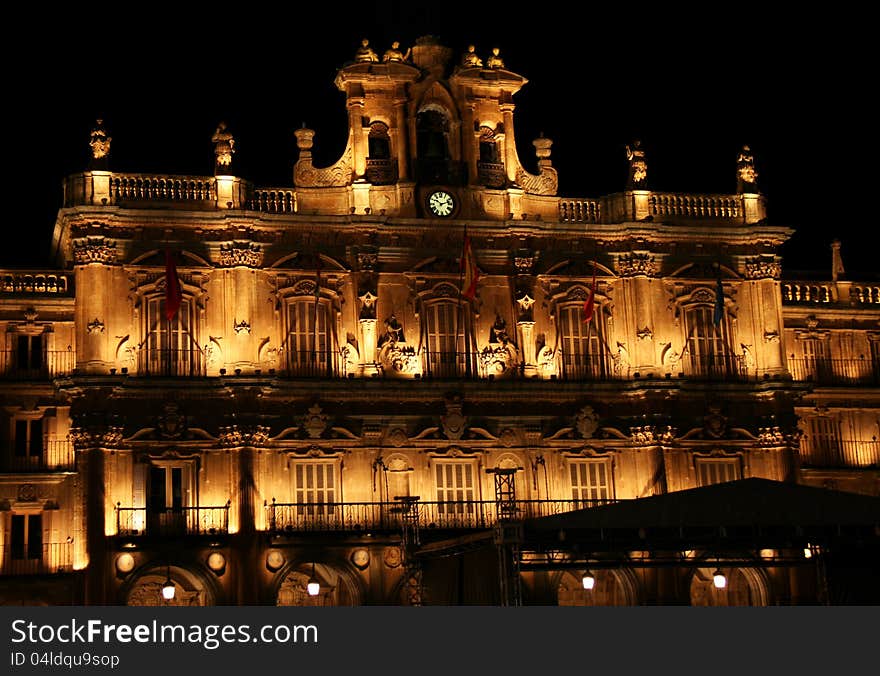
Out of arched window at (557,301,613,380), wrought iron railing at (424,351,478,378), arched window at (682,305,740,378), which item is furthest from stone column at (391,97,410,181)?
arched window at (682,305,740,378)

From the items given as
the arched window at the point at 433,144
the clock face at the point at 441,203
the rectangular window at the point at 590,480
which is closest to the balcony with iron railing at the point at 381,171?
the arched window at the point at 433,144

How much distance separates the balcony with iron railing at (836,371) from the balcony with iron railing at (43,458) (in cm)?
2699

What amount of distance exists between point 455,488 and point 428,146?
1239cm

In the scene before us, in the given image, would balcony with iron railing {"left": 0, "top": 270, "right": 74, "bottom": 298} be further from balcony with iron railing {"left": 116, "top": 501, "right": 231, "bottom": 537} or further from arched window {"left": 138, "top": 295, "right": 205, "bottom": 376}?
balcony with iron railing {"left": 116, "top": 501, "right": 231, "bottom": 537}

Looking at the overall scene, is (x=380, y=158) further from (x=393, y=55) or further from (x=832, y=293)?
(x=832, y=293)

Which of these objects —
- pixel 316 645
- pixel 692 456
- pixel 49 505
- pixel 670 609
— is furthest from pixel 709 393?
pixel 316 645

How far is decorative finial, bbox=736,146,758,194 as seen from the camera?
66.5 metres

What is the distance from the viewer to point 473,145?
64250 mm

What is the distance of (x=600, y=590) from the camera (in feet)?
206

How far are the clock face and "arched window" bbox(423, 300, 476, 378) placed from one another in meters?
3.19

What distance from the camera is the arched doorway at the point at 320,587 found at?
59125mm

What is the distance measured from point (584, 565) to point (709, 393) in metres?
17.7

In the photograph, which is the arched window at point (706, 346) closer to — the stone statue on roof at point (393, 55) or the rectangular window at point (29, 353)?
the stone statue on roof at point (393, 55)

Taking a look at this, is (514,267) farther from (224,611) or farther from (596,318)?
(224,611)
